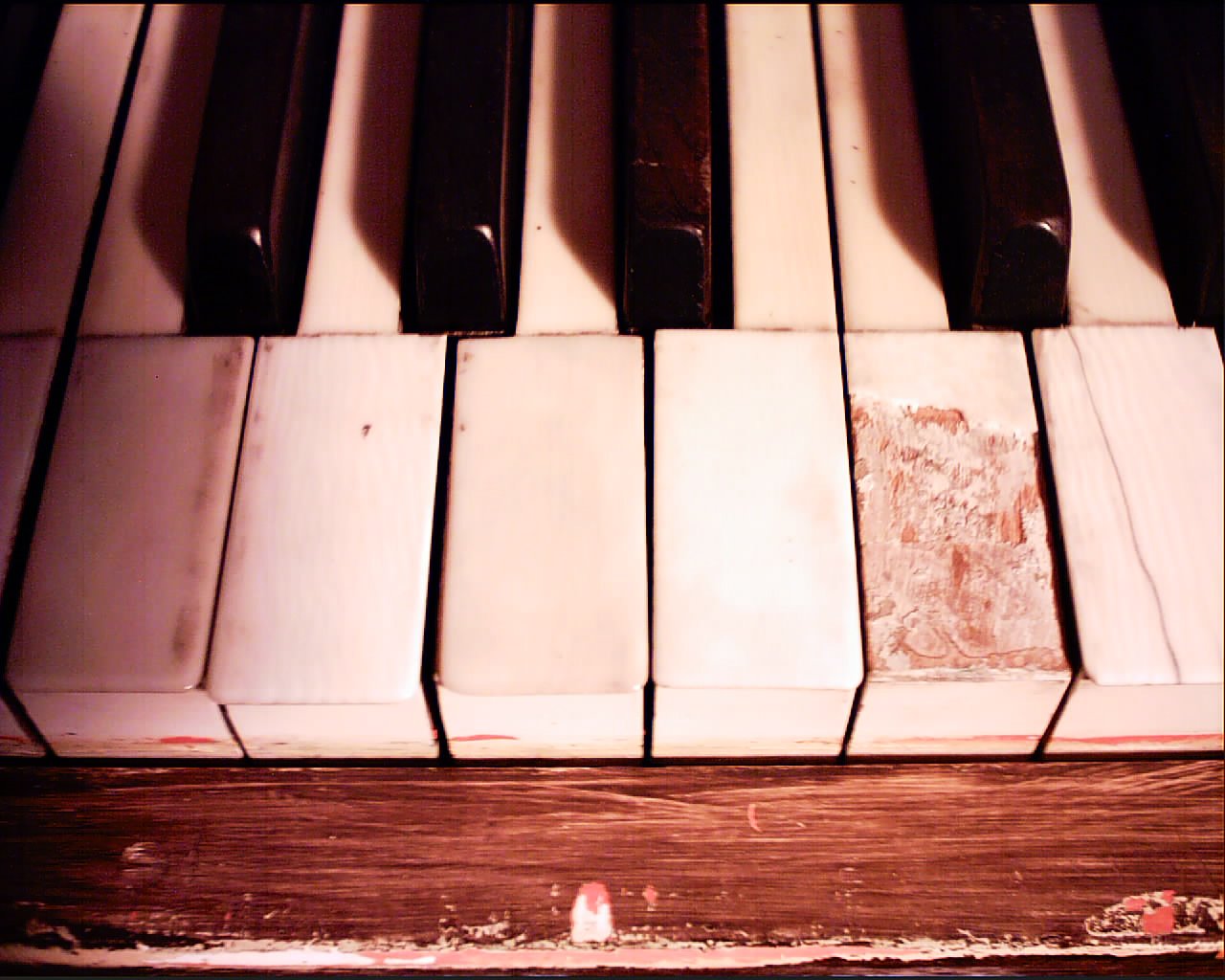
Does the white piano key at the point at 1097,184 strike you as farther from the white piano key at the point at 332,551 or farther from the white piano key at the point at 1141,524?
the white piano key at the point at 332,551

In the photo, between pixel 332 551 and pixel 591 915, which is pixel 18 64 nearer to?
pixel 332 551

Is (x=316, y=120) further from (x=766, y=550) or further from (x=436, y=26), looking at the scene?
(x=766, y=550)

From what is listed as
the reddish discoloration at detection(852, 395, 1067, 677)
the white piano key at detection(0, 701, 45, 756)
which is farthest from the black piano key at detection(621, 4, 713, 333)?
the white piano key at detection(0, 701, 45, 756)

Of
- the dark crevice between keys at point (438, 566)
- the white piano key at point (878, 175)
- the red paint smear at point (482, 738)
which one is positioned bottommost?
the red paint smear at point (482, 738)

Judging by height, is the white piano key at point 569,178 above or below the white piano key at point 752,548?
above

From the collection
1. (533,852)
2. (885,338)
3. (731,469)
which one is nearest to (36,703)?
(533,852)

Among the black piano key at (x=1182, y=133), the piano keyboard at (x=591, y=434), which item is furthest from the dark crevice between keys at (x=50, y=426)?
the black piano key at (x=1182, y=133)

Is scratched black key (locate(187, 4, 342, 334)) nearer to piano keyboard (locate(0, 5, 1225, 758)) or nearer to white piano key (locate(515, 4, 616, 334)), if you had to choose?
piano keyboard (locate(0, 5, 1225, 758))
